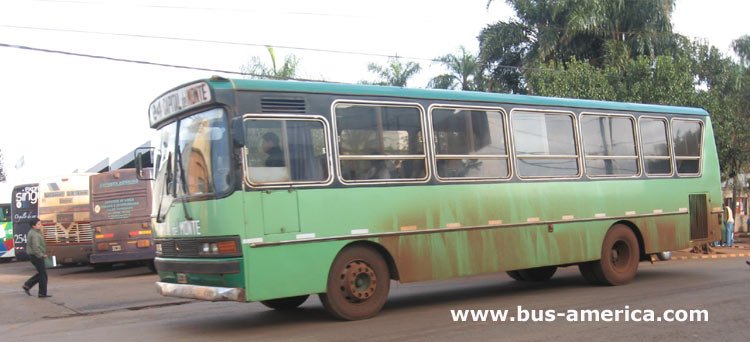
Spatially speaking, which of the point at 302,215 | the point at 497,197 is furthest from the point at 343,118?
the point at 497,197

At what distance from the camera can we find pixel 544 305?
10.2 m

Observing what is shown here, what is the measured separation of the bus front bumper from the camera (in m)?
8.26

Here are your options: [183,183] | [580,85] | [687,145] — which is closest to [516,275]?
[687,145]

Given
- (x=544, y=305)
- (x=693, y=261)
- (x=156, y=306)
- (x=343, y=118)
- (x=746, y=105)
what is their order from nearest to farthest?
(x=343, y=118), (x=544, y=305), (x=156, y=306), (x=693, y=261), (x=746, y=105)

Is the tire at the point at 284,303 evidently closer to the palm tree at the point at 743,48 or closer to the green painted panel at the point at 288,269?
the green painted panel at the point at 288,269

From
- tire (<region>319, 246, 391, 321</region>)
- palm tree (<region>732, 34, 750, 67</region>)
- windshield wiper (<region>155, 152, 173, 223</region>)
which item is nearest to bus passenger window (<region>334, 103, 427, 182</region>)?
tire (<region>319, 246, 391, 321</region>)

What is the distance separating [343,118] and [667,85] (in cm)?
1470

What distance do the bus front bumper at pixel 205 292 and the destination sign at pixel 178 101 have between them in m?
2.19

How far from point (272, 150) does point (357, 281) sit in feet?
6.57

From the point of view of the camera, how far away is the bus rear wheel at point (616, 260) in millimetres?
12188

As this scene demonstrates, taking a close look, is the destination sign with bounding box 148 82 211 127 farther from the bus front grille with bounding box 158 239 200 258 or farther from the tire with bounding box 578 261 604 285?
the tire with bounding box 578 261 604 285

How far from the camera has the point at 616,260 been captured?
12500 mm

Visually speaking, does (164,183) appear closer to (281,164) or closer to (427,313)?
(281,164)

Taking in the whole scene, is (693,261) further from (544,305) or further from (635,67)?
(544,305)
